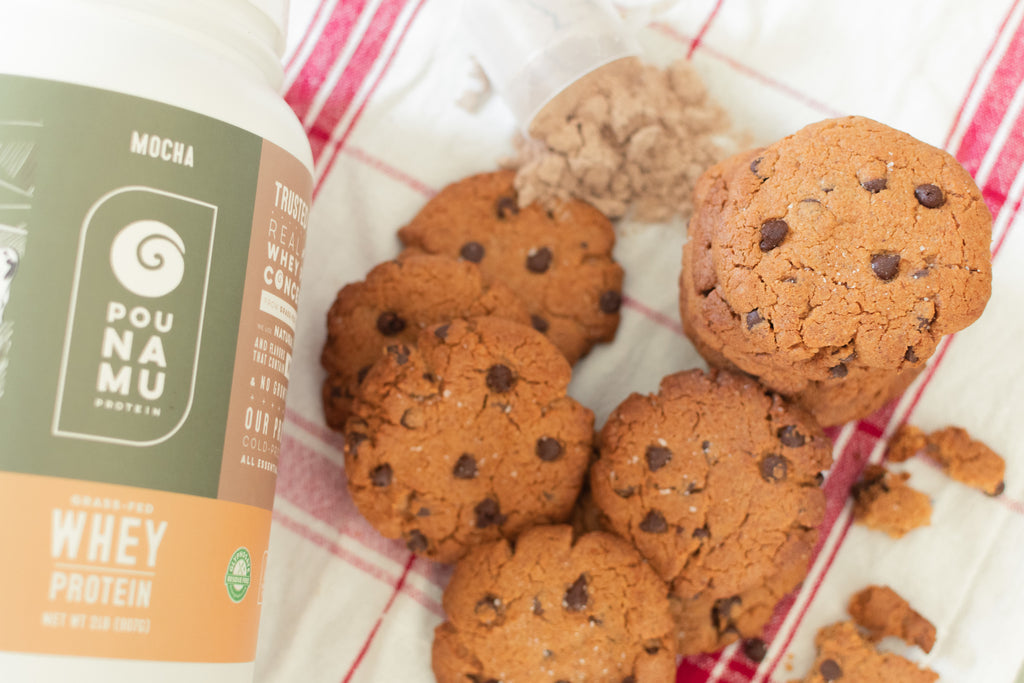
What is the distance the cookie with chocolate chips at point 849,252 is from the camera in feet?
3.73

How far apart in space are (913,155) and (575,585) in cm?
81

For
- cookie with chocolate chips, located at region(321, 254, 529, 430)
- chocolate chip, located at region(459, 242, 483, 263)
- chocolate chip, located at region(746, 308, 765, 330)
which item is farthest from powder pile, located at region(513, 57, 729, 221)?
chocolate chip, located at region(746, 308, 765, 330)

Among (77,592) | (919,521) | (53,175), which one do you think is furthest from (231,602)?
(919,521)

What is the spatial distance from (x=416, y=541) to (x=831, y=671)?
2.51 ft

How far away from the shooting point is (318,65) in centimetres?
164

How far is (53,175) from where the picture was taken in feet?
2.93

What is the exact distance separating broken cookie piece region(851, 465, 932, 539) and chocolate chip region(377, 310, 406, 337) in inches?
35.6

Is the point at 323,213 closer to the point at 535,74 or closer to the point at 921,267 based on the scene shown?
the point at 535,74

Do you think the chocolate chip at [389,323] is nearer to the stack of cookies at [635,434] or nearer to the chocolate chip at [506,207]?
the stack of cookies at [635,434]

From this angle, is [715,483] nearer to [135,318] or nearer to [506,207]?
[506,207]

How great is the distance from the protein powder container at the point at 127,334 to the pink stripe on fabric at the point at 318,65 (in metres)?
0.62

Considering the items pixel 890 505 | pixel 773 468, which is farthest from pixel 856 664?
pixel 773 468

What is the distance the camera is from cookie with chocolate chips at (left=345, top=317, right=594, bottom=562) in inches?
53.4

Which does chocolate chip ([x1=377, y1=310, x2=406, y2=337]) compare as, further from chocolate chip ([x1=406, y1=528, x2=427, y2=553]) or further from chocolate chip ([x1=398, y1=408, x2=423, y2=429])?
chocolate chip ([x1=406, y1=528, x2=427, y2=553])
